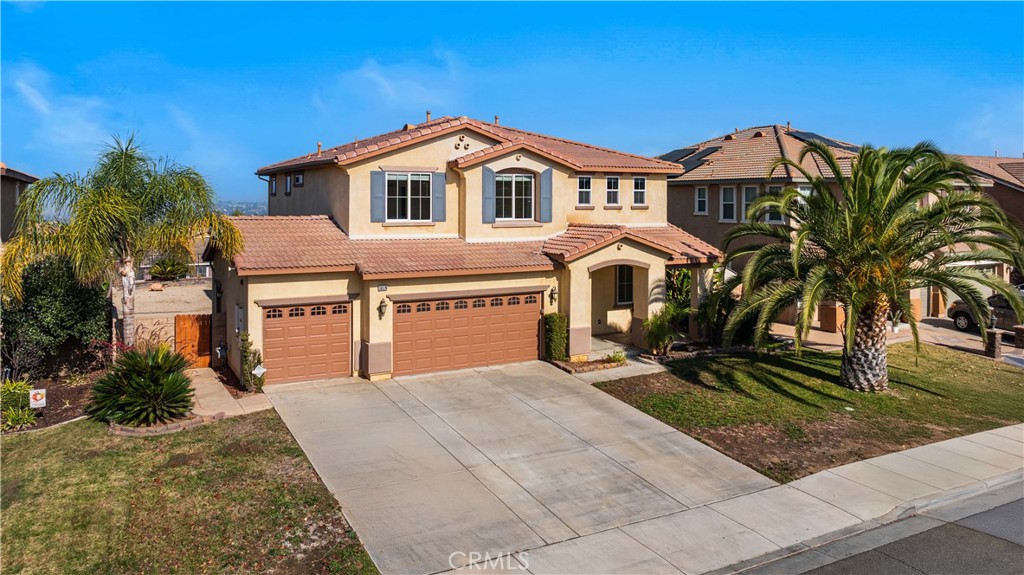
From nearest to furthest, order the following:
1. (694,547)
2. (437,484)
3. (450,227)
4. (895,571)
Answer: (895,571)
(694,547)
(437,484)
(450,227)

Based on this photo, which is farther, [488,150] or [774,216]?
[774,216]

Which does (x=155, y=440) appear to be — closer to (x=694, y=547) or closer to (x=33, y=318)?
(x=33, y=318)

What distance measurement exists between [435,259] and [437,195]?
2378 mm

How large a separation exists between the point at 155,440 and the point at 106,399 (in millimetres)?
1776

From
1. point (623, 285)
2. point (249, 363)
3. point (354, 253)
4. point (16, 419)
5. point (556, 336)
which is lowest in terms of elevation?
point (16, 419)

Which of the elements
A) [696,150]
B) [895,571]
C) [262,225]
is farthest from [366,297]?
[696,150]

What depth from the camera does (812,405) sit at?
18.0 m

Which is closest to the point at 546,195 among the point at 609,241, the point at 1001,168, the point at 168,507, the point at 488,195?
the point at 488,195

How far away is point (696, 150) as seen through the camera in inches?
1390

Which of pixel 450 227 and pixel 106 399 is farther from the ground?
pixel 450 227

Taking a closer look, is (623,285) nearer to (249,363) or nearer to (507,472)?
(249,363)

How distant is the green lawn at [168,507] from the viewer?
998cm

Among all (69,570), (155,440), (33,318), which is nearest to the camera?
(69,570)

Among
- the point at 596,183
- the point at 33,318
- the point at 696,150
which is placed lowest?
the point at 33,318
